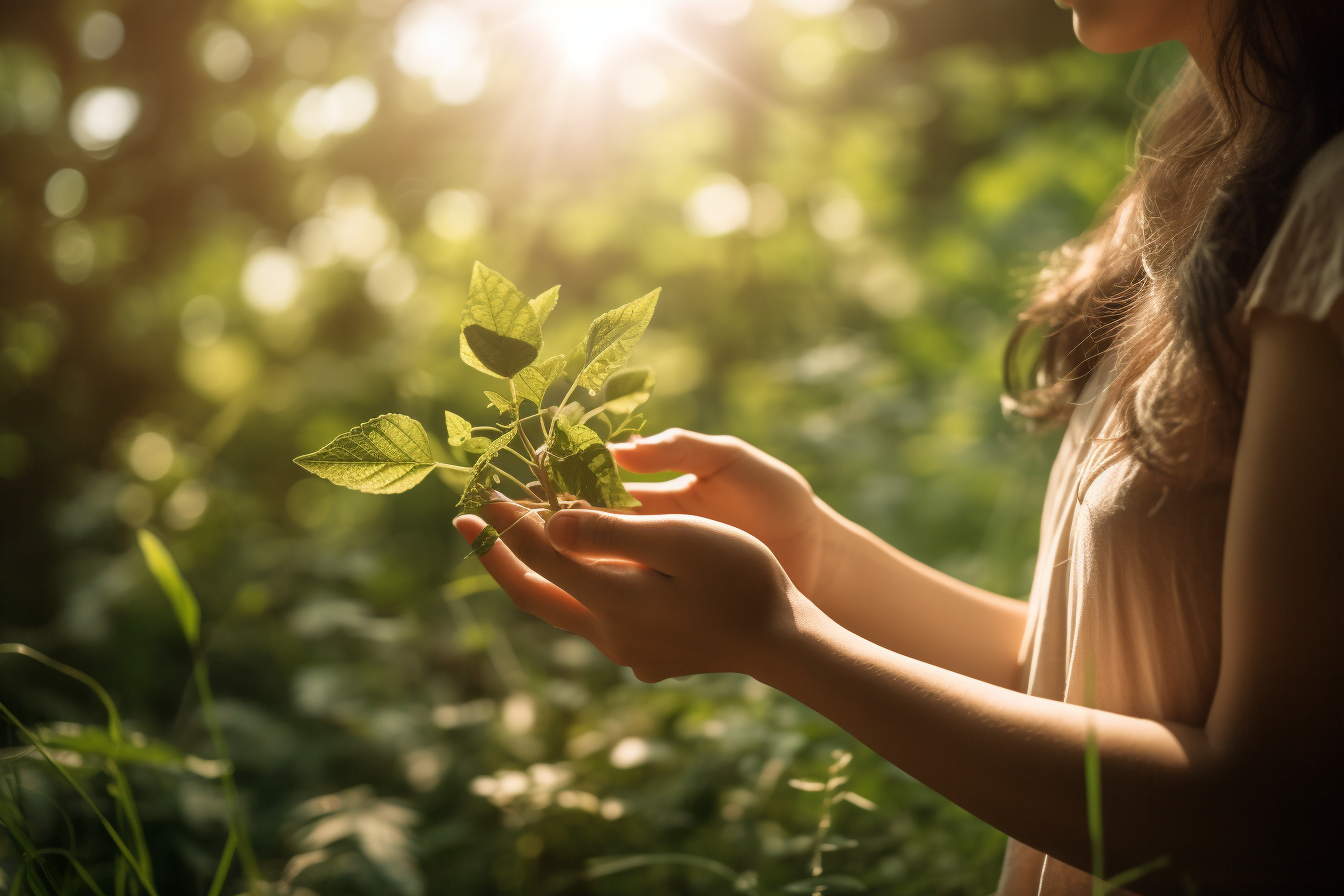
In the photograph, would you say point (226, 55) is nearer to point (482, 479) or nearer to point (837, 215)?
point (837, 215)

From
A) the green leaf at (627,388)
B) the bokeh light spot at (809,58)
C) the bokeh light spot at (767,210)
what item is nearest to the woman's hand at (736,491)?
the green leaf at (627,388)

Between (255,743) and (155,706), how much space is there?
0.51m

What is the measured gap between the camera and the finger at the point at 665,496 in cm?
88

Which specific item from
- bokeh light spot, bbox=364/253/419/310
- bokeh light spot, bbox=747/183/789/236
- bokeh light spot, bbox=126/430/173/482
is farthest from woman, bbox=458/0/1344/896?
bokeh light spot, bbox=364/253/419/310

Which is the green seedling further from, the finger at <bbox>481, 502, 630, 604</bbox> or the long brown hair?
the long brown hair

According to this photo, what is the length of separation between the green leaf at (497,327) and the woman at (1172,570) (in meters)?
0.13

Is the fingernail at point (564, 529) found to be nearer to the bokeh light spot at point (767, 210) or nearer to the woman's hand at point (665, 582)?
the woman's hand at point (665, 582)

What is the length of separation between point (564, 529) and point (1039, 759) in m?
0.39

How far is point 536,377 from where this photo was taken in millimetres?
650

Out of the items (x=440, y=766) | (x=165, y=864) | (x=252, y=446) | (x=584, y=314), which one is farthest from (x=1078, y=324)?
(x=252, y=446)

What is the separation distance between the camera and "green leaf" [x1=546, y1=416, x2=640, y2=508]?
24.5 inches

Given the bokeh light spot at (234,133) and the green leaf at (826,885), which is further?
the bokeh light spot at (234,133)

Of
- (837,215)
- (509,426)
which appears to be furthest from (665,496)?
(837,215)

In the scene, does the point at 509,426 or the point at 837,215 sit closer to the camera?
the point at 509,426
